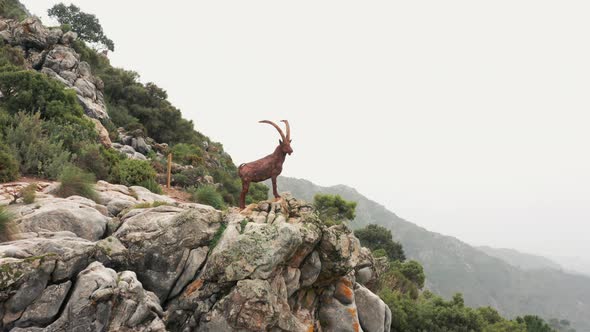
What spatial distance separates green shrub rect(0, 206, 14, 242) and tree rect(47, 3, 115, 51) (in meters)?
56.9

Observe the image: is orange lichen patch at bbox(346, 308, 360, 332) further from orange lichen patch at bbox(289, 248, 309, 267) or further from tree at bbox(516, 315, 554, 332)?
tree at bbox(516, 315, 554, 332)

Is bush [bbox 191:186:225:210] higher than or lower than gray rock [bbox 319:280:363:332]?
higher

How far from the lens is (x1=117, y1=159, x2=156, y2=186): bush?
1580 centimetres

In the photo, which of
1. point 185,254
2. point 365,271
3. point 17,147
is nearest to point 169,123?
point 17,147

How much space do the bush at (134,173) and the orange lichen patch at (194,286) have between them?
31.6 ft

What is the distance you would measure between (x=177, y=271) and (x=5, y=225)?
358cm

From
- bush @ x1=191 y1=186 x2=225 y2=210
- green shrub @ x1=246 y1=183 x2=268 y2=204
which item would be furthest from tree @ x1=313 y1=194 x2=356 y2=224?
bush @ x1=191 y1=186 x2=225 y2=210

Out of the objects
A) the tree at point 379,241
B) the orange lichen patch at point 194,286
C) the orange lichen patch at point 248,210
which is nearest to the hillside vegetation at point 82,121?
the orange lichen patch at point 248,210

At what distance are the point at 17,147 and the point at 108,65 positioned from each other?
28.7 m

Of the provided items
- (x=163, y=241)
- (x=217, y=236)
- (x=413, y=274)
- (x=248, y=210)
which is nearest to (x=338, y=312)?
(x=248, y=210)

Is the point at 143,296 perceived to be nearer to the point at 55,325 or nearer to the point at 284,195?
the point at 55,325

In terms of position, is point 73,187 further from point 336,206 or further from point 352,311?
point 336,206

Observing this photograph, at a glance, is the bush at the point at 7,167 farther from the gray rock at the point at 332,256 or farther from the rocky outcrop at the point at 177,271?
the gray rock at the point at 332,256

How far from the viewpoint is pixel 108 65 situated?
126 feet
